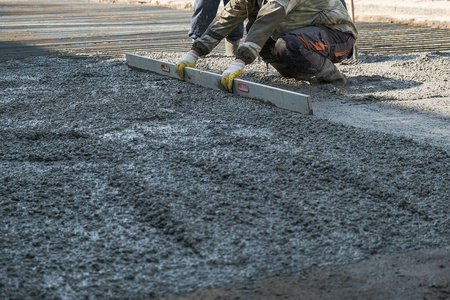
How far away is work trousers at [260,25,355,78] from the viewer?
350cm

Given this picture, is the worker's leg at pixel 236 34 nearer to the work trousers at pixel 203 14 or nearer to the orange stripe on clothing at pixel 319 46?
the work trousers at pixel 203 14

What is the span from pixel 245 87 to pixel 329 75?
65 centimetres

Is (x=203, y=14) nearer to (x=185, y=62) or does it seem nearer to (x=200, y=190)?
(x=185, y=62)

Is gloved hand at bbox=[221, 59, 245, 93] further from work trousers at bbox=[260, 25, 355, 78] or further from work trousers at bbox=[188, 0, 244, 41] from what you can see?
work trousers at bbox=[188, 0, 244, 41]

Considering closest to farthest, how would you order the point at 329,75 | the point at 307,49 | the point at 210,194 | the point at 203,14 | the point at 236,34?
the point at 210,194, the point at 307,49, the point at 329,75, the point at 203,14, the point at 236,34

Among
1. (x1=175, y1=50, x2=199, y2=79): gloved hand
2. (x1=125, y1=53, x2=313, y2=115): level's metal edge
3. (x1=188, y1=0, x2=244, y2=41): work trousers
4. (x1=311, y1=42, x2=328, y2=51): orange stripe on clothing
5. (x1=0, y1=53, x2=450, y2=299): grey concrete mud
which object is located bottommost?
(x1=0, y1=53, x2=450, y2=299): grey concrete mud

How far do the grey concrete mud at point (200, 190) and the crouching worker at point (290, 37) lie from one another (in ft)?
0.99

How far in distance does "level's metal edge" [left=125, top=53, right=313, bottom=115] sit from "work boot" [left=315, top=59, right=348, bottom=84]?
57 centimetres

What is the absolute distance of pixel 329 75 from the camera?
3.65m

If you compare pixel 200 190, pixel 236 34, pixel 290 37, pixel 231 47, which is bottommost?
pixel 200 190

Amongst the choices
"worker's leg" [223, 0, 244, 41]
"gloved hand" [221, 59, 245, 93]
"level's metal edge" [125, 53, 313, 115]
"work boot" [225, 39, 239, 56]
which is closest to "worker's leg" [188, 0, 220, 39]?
"worker's leg" [223, 0, 244, 41]

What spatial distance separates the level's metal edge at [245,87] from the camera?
2.94m

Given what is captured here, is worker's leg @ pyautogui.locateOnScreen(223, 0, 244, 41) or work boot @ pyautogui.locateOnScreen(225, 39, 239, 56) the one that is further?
work boot @ pyautogui.locateOnScreen(225, 39, 239, 56)

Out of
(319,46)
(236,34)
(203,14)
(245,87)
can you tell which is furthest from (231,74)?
(236,34)
